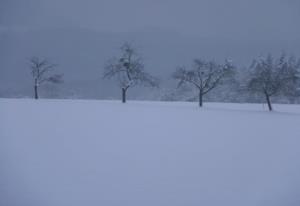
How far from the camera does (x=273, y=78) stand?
24047mm

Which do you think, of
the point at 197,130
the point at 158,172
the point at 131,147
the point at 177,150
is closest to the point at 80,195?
the point at 158,172

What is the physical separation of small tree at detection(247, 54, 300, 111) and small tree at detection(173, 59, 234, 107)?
371 cm

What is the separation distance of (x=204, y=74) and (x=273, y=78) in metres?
7.36

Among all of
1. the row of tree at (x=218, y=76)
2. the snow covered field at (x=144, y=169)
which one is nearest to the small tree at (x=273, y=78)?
the row of tree at (x=218, y=76)

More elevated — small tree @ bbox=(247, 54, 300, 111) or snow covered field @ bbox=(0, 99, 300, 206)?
small tree @ bbox=(247, 54, 300, 111)

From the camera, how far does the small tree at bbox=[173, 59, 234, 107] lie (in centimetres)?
2794

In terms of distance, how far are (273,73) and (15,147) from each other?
2418 cm

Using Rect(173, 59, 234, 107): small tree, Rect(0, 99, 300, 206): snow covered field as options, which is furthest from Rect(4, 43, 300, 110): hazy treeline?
Rect(0, 99, 300, 206): snow covered field

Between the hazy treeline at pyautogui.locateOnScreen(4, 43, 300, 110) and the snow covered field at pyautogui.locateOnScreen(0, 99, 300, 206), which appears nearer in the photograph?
the snow covered field at pyautogui.locateOnScreen(0, 99, 300, 206)

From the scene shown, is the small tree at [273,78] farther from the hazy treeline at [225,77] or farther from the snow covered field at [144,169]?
the snow covered field at [144,169]

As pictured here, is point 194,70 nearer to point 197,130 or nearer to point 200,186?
point 197,130

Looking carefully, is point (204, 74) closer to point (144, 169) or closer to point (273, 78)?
point (273, 78)

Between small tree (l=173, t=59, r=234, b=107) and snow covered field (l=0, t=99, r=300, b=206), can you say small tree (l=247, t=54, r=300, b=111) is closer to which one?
small tree (l=173, t=59, r=234, b=107)

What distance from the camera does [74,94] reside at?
50.5 metres
